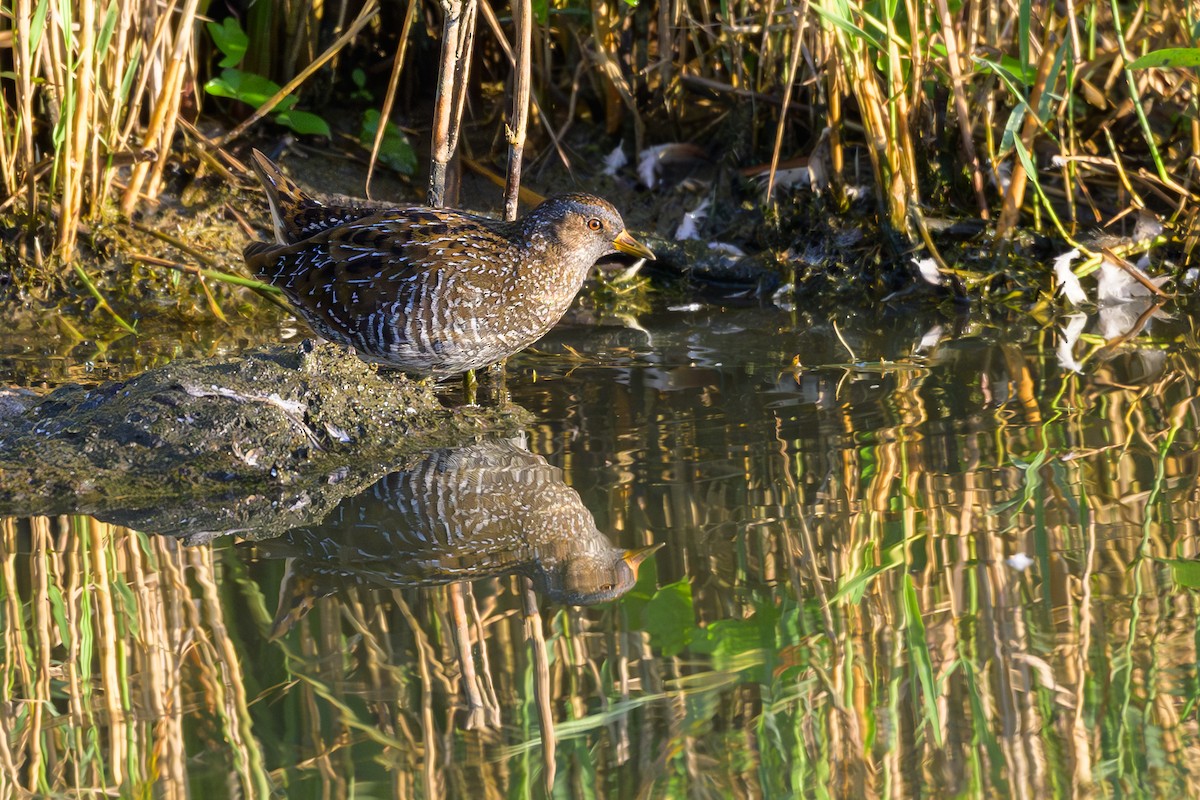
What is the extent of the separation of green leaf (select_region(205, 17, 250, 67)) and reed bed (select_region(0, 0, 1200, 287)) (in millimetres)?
15

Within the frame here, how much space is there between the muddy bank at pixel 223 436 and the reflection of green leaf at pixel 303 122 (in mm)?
2224

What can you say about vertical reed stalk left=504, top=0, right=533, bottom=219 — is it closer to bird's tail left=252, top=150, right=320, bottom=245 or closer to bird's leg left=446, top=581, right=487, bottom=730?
bird's tail left=252, top=150, right=320, bottom=245

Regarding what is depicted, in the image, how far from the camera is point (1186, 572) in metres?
3.11

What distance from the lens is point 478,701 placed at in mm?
2680

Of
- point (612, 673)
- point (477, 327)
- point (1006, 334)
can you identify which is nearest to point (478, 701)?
point (612, 673)

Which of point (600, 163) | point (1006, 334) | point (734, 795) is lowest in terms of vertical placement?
point (734, 795)

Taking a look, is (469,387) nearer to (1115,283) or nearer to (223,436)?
(223,436)

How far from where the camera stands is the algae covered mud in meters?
2.48

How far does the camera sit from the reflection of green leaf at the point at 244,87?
245 inches

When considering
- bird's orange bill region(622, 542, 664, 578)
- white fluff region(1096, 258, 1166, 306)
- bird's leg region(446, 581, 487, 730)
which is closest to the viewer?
bird's leg region(446, 581, 487, 730)

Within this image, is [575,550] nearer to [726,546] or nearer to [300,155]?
[726,546]

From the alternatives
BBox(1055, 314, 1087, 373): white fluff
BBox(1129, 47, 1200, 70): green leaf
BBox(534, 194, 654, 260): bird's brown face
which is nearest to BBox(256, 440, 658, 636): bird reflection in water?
BBox(534, 194, 654, 260): bird's brown face

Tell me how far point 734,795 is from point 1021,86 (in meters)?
4.46

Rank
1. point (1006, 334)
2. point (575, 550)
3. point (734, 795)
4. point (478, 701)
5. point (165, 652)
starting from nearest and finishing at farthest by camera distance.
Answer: point (734, 795)
point (478, 701)
point (165, 652)
point (575, 550)
point (1006, 334)
